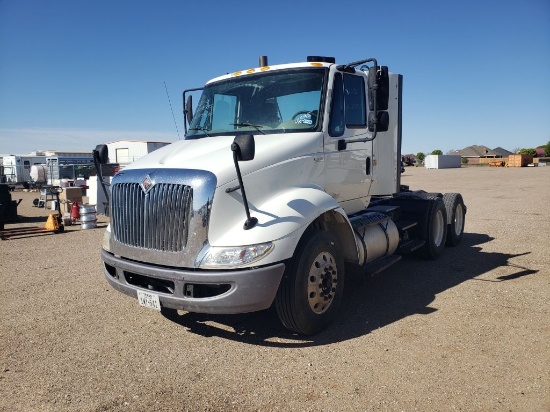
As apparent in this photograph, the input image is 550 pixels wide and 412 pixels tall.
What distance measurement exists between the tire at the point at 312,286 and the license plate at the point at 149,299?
1110 millimetres

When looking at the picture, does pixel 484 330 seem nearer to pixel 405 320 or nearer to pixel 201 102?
pixel 405 320

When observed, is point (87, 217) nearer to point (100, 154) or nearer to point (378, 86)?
point (100, 154)

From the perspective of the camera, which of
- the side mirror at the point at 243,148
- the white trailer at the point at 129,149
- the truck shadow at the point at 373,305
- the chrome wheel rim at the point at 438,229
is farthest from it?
the white trailer at the point at 129,149

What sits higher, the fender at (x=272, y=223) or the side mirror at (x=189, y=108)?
the side mirror at (x=189, y=108)

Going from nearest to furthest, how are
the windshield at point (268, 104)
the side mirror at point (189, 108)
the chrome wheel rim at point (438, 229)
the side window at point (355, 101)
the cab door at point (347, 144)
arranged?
1. the windshield at point (268, 104)
2. the cab door at point (347, 144)
3. the side window at point (355, 101)
4. the side mirror at point (189, 108)
5. the chrome wheel rim at point (438, 229)

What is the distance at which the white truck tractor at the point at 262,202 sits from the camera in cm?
381

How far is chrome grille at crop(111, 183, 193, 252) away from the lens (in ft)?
12.9

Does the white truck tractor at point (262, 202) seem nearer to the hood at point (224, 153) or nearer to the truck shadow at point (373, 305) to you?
the hood at point (224, 153)

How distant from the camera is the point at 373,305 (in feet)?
17.3

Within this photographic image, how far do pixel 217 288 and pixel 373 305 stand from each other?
224 cm

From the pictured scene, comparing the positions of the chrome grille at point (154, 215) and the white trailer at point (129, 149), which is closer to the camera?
the chrome grille at point (154, 215)

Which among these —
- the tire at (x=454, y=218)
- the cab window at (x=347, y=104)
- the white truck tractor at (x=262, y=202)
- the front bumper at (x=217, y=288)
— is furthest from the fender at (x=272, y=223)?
the tire at (x=454, y=218)

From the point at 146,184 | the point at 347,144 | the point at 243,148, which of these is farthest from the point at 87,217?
the point at 243,148

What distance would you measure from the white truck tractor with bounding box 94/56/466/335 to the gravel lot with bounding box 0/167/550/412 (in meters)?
0.46
